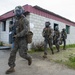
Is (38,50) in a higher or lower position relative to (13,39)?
lower

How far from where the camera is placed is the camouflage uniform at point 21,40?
454 centimetres

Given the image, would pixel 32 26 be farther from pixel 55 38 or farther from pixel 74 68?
pixel 74 68

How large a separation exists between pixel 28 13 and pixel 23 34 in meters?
5.60

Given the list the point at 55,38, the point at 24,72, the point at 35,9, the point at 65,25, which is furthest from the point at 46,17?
the point at 24,72

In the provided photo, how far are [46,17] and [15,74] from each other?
311 inches

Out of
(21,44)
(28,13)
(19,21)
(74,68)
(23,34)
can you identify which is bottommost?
(74,68)

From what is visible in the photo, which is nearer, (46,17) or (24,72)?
(24,72)

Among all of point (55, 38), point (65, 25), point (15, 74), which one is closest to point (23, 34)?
point (15, 74)

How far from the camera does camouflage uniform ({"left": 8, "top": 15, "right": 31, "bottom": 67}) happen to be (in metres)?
4.54

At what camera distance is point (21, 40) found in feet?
15.4

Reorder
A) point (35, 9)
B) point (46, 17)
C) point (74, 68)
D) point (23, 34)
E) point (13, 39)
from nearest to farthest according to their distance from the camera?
point (23, 34), point (13, 39), point (74, 68), point (35, 9), point (46, 17)

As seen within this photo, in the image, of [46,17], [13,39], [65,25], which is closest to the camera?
[13,39]

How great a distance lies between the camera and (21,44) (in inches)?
183

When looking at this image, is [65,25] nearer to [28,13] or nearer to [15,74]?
[28,13]
